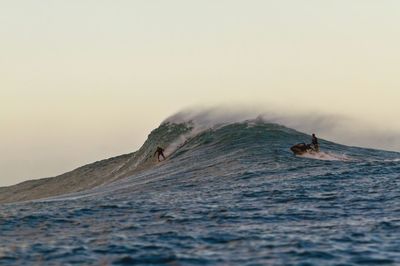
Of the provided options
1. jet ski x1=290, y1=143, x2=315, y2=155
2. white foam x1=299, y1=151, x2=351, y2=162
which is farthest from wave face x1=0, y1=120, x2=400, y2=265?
jet ski x1=290, y1=143, x2=315, y2=155

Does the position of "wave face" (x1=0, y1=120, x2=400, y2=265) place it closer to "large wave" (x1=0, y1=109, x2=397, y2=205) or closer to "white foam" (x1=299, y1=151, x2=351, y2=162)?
"white foam" (x1=299, y1=151, x2=351, y2=162)

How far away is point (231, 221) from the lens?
18.5 meters

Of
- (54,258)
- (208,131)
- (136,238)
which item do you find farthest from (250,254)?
(208,131)

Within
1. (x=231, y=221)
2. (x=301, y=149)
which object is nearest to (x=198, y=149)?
(x=301, y=149)

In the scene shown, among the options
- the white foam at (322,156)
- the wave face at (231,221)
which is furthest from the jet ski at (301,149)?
the wave face at (231,221)

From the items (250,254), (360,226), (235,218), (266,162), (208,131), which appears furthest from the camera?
(208,131)

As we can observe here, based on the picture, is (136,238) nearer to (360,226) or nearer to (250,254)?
(250,254)

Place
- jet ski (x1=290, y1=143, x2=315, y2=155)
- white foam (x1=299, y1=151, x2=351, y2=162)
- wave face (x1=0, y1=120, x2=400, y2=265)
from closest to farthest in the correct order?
1. wave face (x1=0, y1=120, x2=400, y2=265)
2. white foam (x1=299, y1=151, x2=351, y2=162)
3. jet ski (x1=290, y1=143, x2=315, y2=155)

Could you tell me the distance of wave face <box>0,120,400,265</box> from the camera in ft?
44.9

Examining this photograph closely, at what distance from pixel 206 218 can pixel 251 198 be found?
210 inches

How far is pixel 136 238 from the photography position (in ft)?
52.4

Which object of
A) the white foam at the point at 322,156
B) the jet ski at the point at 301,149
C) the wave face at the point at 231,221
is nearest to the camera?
the wave face at the point at 231,221

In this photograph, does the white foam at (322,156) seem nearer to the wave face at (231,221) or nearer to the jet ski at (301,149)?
the jet ski at (301,149)

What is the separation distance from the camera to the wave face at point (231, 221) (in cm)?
1370
